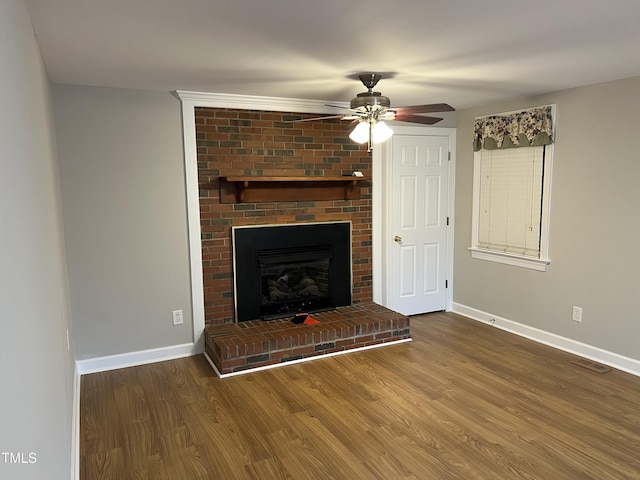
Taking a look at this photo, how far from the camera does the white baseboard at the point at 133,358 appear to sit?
369cm

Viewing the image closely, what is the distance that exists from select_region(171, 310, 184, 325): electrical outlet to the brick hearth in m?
0.24

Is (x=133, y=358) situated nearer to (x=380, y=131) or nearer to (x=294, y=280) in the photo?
(x=294, y=280)

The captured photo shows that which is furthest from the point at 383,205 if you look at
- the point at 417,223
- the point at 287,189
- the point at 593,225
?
the point at 593,225

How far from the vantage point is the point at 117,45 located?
247 centimetres

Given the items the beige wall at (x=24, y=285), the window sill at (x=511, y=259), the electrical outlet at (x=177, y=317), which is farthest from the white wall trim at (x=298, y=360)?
the beige wall at (x=24, y=285)

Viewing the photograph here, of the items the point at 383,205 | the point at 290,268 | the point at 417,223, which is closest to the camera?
the point at 290,268

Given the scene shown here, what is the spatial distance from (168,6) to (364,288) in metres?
3.41

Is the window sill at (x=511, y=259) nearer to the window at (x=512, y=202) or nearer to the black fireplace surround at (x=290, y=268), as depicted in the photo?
the window at (x=512, y=202)

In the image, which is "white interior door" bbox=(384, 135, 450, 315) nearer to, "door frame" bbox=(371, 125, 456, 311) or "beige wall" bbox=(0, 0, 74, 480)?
"door frame" bbox=(371, 125, 456, 311)

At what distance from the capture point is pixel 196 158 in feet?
12.9

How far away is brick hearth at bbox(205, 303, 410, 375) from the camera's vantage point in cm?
368

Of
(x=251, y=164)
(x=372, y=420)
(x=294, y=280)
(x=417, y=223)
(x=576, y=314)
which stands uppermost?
(x=251, y=164)

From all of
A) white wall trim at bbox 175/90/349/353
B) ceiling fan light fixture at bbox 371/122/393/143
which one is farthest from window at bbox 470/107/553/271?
white wall trim at bbox 175/90/349/353

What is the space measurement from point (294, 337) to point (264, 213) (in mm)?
1154
